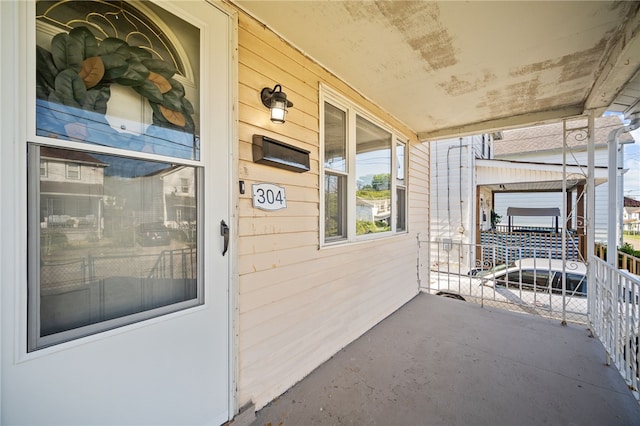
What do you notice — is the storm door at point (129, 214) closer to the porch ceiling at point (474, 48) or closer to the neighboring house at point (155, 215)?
the neighboring house at point (155, 215)

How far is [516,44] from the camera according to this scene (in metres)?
2.01

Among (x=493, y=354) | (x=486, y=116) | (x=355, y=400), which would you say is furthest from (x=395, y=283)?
(x=486, y=116)

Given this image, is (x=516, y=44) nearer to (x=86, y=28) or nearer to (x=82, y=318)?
(x=86, y=28)

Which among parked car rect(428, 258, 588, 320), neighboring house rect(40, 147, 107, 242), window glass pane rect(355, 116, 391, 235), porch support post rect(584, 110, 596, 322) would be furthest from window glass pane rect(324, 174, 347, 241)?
porch support post rect(584, 110, 596, 322)

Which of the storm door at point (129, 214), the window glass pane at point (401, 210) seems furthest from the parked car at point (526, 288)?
the storm door at point (129, 214)

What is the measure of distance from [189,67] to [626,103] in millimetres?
3895

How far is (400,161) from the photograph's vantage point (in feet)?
13.1

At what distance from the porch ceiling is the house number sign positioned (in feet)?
3.73

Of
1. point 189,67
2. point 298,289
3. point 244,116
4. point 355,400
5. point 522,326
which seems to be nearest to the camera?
point 189,67

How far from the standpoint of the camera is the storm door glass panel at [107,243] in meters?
1.05

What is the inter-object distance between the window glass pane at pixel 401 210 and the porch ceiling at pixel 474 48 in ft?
4.32

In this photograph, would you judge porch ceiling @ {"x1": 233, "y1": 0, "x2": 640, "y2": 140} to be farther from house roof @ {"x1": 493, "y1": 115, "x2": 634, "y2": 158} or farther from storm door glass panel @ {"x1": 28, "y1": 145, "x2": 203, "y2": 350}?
house roof @ {"x1": 493, "y1": 115, "x2": 634, "y2": 158}

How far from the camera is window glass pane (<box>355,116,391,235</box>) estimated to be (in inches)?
117

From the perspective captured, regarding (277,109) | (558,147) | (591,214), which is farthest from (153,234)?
(558,147)
